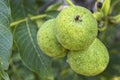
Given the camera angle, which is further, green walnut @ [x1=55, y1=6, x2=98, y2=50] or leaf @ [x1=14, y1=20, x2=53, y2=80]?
leaf @ [x1=14, y1=20, x2=53, y2=80]

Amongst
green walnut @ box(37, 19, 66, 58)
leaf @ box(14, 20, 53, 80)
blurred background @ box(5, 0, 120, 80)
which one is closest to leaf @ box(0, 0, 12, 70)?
green walnut @ box(37, 19, 66, 58)

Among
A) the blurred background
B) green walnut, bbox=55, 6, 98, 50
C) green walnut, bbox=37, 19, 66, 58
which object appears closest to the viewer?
green walnut, bbox=55, 6, 98, 50

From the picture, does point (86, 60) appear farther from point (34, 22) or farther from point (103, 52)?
point (34, 22)

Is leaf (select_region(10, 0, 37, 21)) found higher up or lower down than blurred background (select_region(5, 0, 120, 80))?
higher up

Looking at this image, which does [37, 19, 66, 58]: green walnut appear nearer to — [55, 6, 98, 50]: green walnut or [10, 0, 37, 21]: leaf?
[55, 6, 98, 50]: green walnut

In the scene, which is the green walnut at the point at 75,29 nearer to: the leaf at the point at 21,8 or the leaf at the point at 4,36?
the leaf at the point at 4,36

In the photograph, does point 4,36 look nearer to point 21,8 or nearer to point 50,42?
point 50,42
